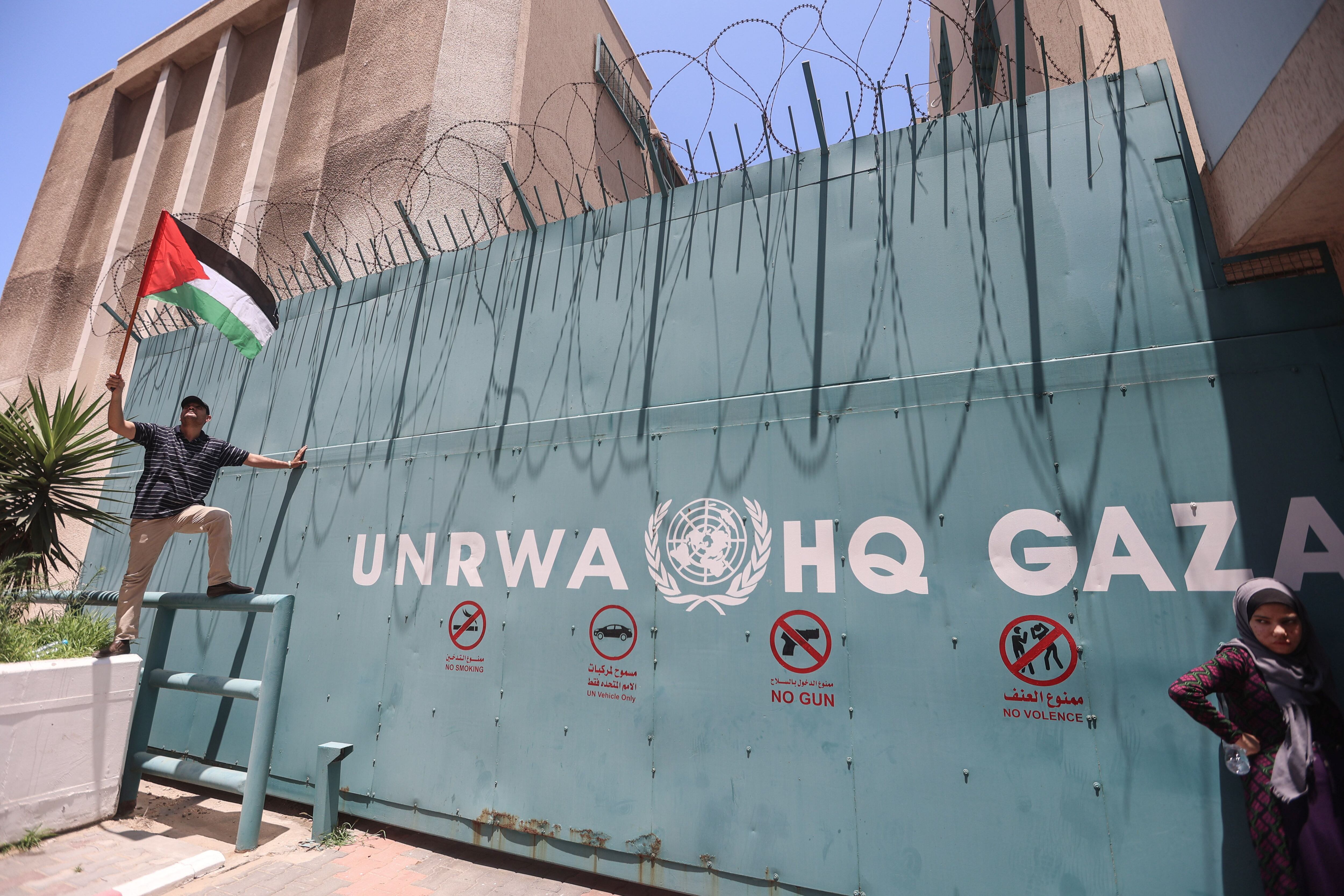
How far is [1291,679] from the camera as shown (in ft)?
8.38

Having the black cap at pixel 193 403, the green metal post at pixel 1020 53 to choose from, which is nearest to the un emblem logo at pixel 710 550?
the green metal post at pixel 1020 53

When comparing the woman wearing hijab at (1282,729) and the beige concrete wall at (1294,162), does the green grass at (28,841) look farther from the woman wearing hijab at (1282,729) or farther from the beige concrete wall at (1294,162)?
the beige concrete wall at (1294,162)

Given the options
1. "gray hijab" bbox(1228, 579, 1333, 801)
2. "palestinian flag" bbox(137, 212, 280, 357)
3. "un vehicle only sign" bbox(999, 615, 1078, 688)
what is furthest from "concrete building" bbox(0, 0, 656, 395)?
"gray hijab" bbox(1228, 579, 1333, 801)

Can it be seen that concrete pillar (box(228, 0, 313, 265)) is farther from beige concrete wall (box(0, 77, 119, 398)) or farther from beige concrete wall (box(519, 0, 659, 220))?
beige concrete wall (box(0, 77, 119, 398))

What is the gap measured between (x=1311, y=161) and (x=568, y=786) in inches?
193

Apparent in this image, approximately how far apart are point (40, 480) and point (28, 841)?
3575 millimetres

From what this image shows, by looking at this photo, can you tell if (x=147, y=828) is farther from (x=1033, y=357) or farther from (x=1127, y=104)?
(x=1127, y=104)

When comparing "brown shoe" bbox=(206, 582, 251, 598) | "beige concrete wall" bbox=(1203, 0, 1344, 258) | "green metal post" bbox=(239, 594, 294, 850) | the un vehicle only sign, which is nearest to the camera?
"beige concrete wall" bbox=(1203, 0, 1344, 258)

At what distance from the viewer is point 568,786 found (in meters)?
4.16

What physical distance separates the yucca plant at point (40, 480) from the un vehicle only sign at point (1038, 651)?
7.52 meters

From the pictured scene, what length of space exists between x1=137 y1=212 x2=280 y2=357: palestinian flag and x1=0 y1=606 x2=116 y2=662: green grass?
2.51 m

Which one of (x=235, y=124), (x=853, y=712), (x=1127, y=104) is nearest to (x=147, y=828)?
(x=853, y=712)

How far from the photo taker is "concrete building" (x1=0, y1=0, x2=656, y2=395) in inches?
401

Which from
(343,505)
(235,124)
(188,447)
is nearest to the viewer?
(188,447)
